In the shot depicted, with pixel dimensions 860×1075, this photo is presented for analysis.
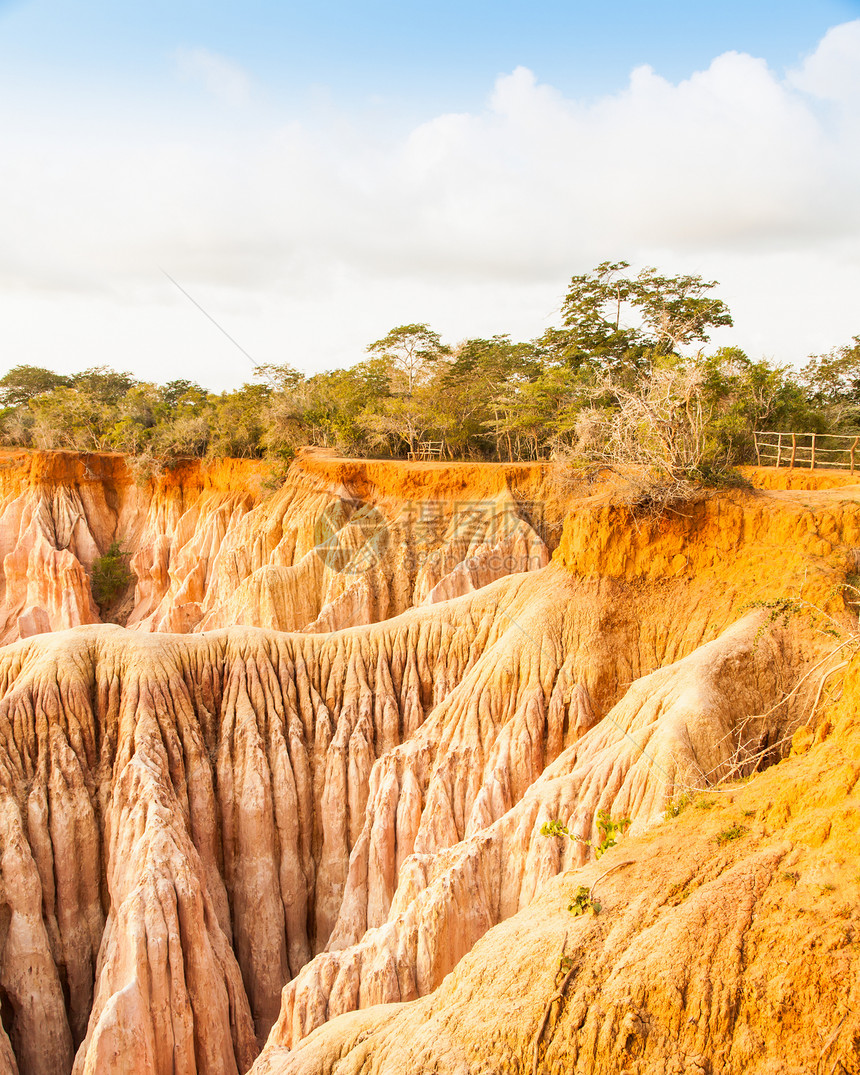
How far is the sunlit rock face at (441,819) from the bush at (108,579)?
21524mm

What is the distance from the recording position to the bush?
34531mm

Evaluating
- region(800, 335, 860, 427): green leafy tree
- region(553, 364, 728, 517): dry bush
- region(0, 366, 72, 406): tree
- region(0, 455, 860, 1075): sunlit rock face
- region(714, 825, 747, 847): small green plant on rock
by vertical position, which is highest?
region(0, 366, 72, 406): tree

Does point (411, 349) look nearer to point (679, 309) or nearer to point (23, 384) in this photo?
point (679, 309)

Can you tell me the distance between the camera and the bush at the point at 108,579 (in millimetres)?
34531

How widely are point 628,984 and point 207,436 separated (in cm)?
3600

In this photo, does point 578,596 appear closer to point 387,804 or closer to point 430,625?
point 430,625

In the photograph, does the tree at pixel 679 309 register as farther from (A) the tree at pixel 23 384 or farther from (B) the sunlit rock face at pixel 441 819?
(A) the tree at pixel 23 384

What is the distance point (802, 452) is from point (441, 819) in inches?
717

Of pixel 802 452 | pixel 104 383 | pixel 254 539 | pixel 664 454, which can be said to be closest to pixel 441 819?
pixel 664 454

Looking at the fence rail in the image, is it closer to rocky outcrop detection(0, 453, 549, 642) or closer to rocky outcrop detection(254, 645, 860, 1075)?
rocky outcrop detection(0, 453, 549, 642)

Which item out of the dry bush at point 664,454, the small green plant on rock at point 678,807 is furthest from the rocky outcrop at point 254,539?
the small green plant on rock at point 678,807

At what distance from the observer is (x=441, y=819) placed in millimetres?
12531

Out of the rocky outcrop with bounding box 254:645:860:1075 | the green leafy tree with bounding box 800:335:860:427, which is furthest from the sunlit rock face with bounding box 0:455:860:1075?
the green leafy tree with bounding box 800:335:860:427

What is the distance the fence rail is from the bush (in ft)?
102
